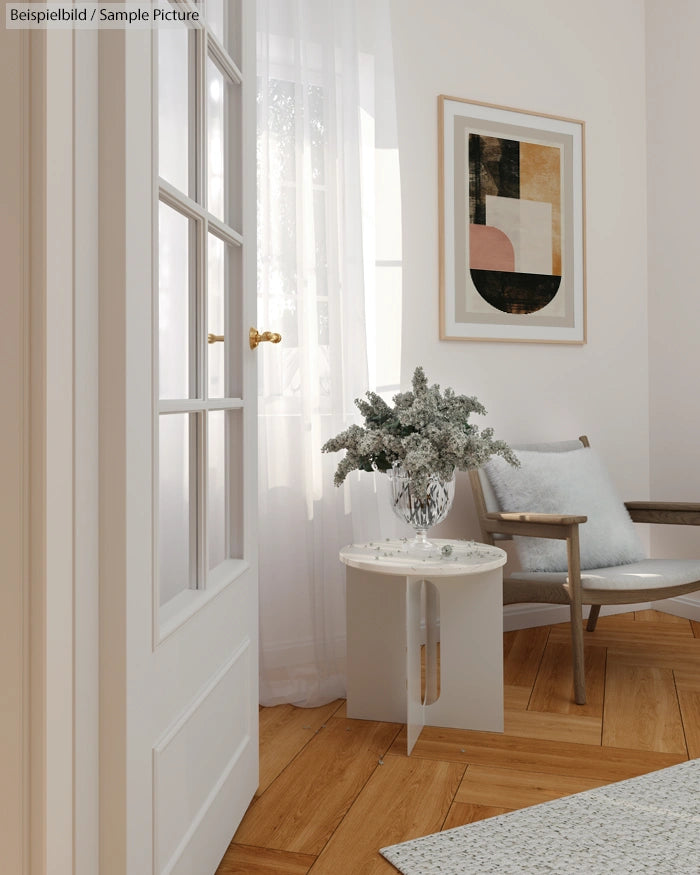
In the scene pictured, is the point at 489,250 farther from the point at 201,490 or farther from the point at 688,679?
the point at 201,490

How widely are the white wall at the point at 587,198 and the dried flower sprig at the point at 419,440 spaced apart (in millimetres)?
641

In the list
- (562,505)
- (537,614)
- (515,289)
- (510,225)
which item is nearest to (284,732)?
(562,505)

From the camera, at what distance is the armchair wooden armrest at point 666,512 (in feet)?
9.04

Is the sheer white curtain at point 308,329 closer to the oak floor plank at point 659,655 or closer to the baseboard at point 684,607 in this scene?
the oak floor plank at point 659,655

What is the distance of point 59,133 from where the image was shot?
94cm

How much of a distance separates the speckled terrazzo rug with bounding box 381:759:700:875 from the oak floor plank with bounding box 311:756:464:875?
5cm

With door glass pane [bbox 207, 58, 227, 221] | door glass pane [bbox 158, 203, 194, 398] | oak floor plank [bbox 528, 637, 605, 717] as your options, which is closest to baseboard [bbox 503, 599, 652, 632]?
oak floor plank [bbox 528, 637, 605, 717]

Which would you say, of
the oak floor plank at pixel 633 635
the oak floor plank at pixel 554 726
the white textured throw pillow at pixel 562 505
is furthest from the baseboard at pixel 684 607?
the oak floor plank at pixel 554 726

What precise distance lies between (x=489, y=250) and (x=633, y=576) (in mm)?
1364

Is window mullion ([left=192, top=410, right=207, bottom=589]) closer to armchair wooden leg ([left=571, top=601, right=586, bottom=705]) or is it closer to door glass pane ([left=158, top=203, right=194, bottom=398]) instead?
door glass pane ([left=158, top=203, right=194, bottom=398])

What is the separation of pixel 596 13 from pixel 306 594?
8.89 ft

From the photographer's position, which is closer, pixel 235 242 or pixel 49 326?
pixel 49 326

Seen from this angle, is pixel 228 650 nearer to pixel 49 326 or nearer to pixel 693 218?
pixel 49 326
